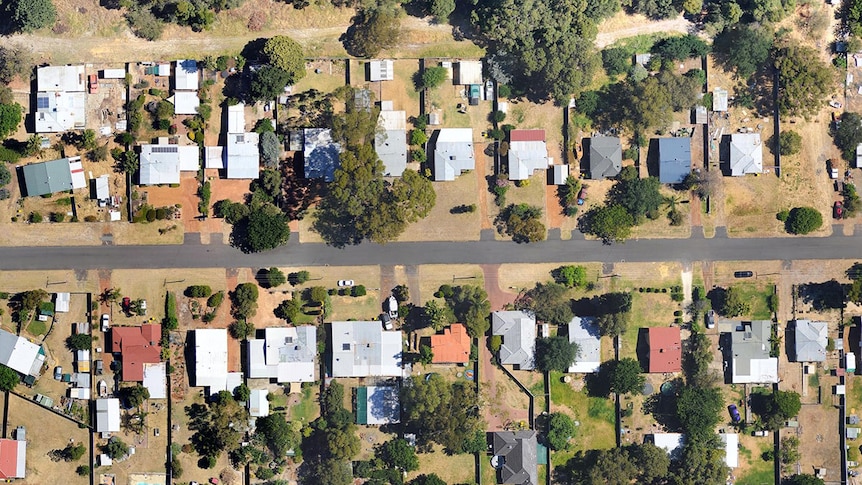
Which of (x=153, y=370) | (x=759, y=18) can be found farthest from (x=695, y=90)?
(x=153, y=370)

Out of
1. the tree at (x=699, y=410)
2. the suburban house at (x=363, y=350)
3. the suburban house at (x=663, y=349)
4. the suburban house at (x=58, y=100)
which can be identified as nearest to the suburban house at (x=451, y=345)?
the suburban house at (x=363, y=350)

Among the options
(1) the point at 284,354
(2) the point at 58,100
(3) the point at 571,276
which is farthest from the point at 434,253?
(2) the point at 58,100

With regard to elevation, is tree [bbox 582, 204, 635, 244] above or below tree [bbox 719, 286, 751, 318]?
above

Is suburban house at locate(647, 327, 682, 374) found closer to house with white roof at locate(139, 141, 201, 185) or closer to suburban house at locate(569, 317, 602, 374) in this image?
suburban house at locate(569, 317, 602, 374)

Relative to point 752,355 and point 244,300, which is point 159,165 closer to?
point 244,300

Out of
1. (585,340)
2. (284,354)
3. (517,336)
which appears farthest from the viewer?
(585,340)

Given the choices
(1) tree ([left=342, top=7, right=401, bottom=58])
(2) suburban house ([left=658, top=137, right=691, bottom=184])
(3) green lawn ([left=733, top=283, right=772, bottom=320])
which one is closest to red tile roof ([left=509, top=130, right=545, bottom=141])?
(2) suburban house ([left=658, top=137, right=691, bottom=184])
